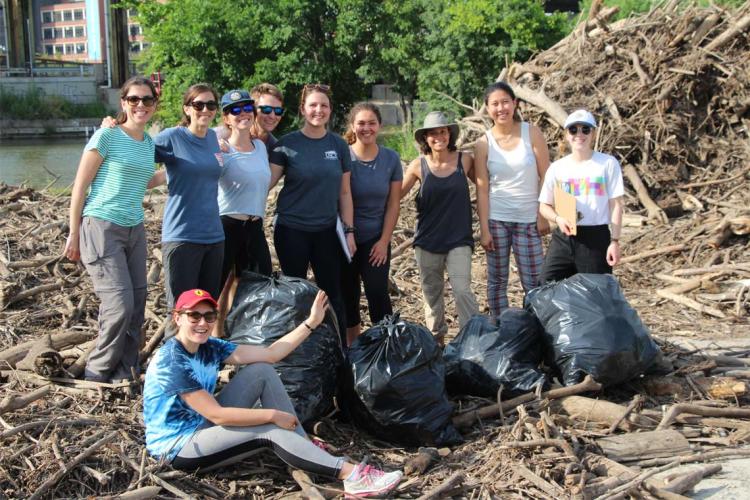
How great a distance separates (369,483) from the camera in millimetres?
3535

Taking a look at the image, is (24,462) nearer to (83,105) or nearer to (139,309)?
(139,309)

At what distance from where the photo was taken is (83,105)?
44.0 meters

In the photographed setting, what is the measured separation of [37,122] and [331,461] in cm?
4100

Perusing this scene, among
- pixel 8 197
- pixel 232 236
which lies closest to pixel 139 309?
pixel 232 236

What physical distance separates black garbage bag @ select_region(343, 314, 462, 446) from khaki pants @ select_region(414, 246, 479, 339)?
3.06 ft

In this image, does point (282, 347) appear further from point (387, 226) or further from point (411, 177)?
point (411, 177)

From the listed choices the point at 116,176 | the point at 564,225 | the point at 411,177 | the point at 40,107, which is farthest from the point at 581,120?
the point at 40,107

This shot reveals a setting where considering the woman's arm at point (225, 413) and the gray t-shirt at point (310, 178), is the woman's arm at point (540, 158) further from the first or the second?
the woman's arm at point (225, 413)

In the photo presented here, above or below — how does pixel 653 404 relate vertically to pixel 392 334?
below

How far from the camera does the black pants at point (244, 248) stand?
15.5ft

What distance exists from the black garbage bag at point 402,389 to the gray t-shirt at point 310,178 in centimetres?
90

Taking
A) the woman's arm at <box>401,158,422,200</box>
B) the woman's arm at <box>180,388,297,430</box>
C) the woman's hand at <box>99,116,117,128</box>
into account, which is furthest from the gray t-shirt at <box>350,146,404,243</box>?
the woman's arm at <box>180,388,297,430</box>

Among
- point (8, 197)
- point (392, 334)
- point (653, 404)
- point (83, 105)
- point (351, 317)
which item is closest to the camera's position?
point (392, 334)

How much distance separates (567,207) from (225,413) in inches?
92.5
